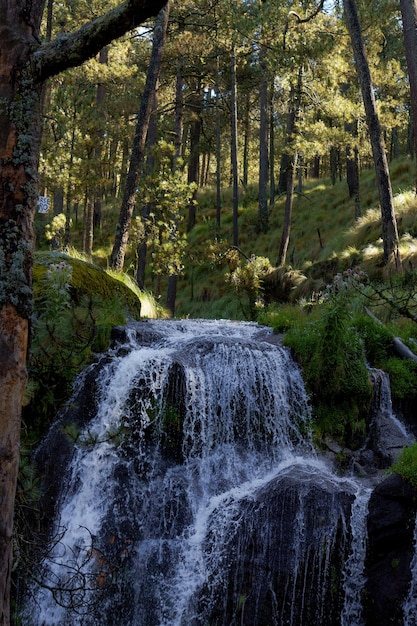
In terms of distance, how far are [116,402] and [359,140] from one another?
44.5 feet

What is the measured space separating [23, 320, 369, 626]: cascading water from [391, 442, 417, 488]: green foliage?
566 millimetres

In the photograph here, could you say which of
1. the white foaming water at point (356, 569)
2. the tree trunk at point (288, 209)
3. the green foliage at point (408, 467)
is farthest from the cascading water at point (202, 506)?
the tree trunk at point (288, 209)

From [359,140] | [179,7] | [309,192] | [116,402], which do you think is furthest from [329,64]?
[116,402]

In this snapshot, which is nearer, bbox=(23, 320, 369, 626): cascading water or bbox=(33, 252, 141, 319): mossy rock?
bbox=(23, 320, 369, 626): cascading water

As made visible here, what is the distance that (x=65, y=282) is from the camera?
7.68 m

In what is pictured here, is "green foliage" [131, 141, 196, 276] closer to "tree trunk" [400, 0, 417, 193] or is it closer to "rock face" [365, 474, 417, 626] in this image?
"tree trunk" [400, 0, 417, 193]

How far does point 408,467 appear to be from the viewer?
217 inches

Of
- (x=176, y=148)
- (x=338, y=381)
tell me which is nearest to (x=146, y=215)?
(x=176, y=148)

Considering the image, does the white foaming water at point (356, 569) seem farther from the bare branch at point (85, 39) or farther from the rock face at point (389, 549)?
the bare branch at point (85, 39)

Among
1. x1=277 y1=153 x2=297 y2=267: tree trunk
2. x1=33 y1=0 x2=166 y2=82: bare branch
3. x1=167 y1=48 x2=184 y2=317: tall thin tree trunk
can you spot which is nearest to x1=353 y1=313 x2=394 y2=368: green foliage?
x1=33 y1=0 x2=166 y2=82: bare branch

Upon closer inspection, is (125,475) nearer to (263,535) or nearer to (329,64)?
(263,535)

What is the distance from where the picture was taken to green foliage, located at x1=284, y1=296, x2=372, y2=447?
296 inches

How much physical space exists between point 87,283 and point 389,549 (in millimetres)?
6056

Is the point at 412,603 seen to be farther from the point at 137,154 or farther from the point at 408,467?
the point at 137,154
